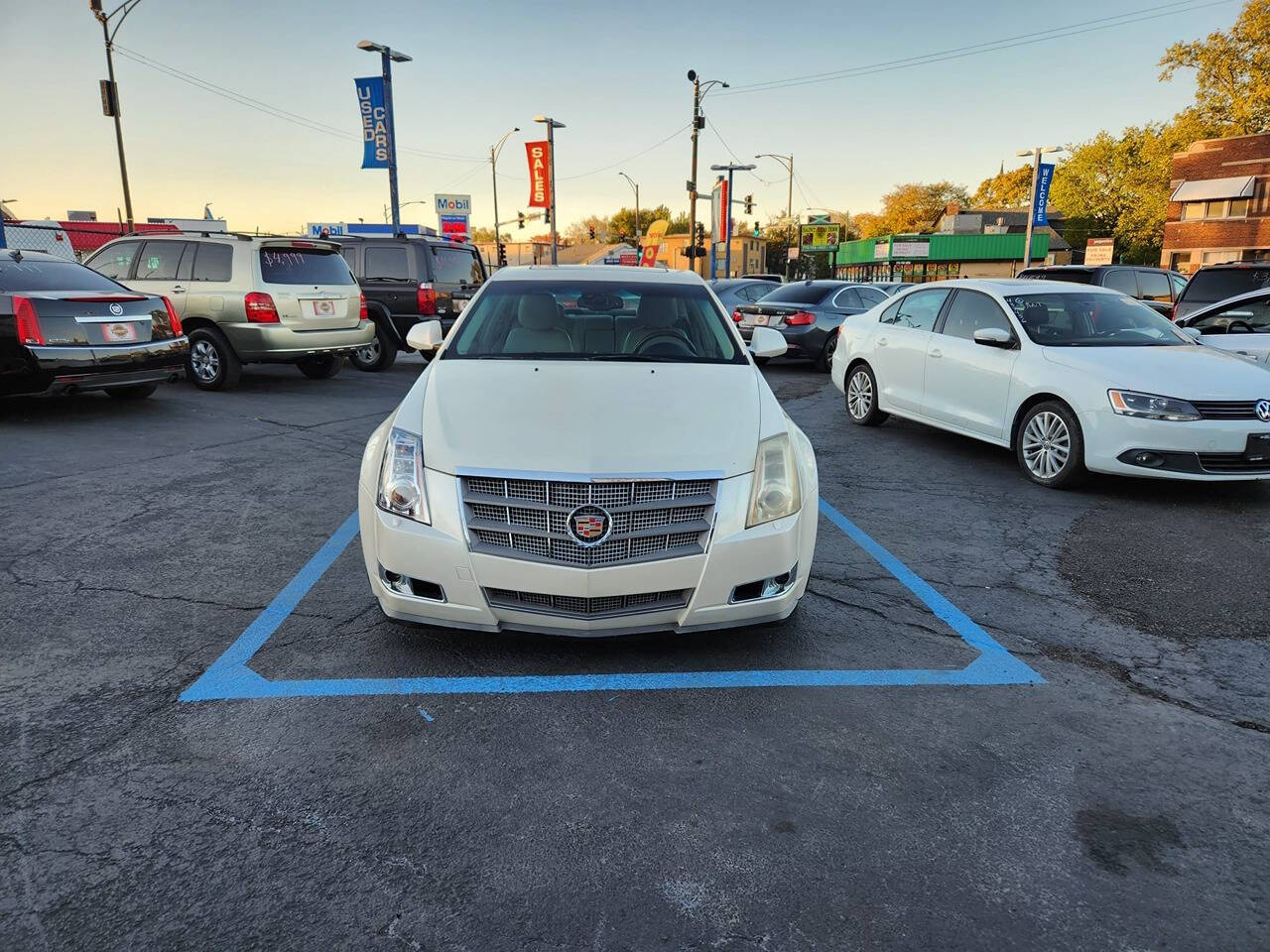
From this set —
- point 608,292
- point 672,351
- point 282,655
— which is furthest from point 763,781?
point 608,292

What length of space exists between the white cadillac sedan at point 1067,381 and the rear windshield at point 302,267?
23.3 feet

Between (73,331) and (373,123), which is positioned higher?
(373,123)

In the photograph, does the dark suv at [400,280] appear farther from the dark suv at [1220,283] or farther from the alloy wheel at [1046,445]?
the dark suv at [1220,283]

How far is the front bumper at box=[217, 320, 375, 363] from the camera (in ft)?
35.1

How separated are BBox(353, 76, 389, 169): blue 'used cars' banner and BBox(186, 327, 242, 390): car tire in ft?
46.5

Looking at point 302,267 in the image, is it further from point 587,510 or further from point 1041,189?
point 1041,189

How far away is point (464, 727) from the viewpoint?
3123 mm

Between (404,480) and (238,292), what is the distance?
8537 mm

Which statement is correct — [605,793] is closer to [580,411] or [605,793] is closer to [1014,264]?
[580,411]

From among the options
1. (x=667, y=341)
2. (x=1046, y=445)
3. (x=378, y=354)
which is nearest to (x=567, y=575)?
(x=667, y=341)

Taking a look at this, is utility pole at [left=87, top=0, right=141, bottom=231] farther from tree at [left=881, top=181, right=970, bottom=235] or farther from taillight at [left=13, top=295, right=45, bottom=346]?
tree at [left=881, top=181, right=970, bottom=235]

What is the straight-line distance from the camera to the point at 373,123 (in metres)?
23.2

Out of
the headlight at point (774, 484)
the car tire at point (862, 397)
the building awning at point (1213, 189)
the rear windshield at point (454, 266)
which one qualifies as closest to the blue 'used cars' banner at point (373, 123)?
the rear windshield at point (454, 266)

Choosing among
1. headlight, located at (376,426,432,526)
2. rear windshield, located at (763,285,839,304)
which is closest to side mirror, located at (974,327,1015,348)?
headlight, located at (376,426,432,526)
